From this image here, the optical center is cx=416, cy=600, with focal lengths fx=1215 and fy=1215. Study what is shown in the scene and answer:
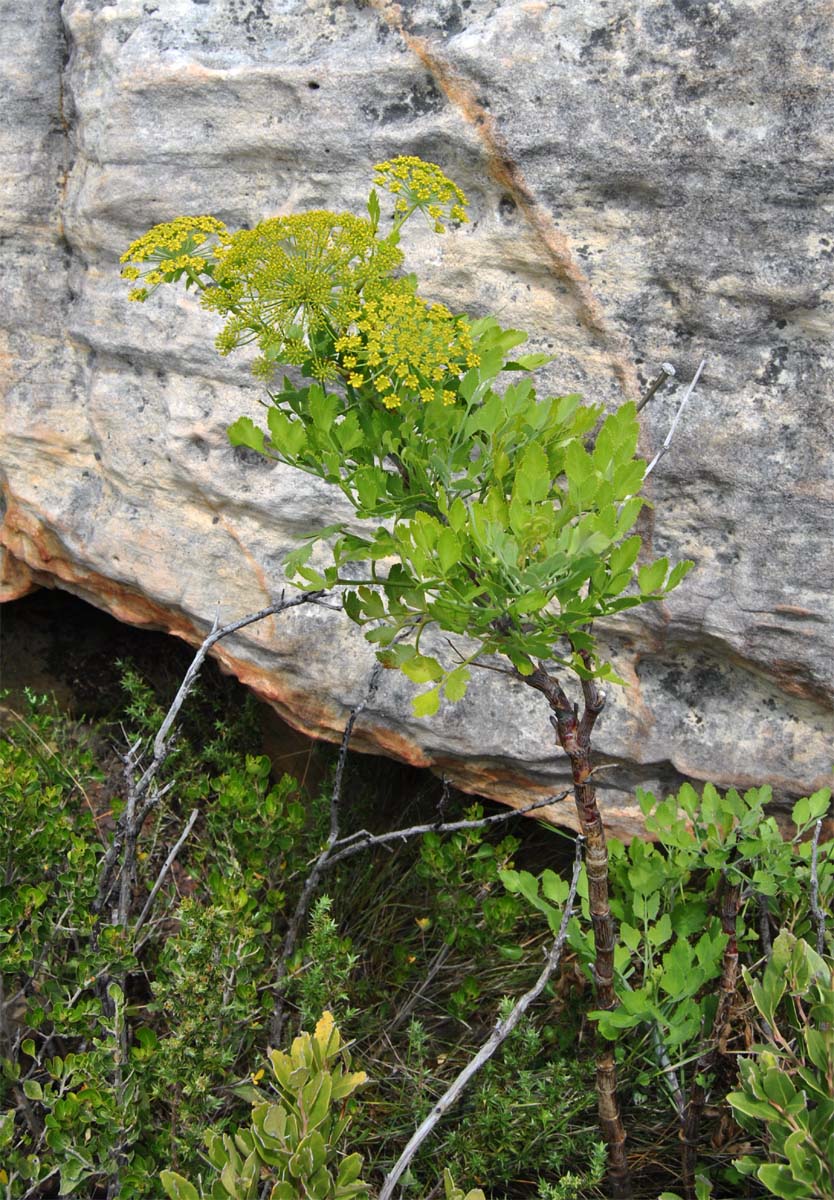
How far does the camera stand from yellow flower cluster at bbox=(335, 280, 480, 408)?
171 centimetres

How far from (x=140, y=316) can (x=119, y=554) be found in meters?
0.59

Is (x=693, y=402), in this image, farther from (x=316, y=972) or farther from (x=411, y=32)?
(x=316, y=972)

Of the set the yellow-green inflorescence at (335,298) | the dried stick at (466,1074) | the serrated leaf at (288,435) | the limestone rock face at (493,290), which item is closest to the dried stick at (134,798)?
the limestone rock face at (493,290)

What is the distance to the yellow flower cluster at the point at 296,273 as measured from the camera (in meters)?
1.74

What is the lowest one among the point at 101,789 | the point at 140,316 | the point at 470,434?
the point at 101,789

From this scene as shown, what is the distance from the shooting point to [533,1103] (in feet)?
7.69

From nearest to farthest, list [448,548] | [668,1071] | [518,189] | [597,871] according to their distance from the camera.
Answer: [448,548] < [597,871] < [668,1071] < [518,189]

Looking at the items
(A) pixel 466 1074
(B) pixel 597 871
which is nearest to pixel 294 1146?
(A) pixel 466 1074

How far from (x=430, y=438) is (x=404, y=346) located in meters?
0.19

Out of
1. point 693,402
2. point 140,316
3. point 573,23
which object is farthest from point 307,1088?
point 573,23

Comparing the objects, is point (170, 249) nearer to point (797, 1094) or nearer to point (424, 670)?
point (424, 670)

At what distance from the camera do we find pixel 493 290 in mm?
2633

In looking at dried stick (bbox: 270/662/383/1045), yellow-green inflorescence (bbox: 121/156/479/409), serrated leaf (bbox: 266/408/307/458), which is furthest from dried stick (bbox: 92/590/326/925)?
yellow-green inflorescence (bbox: 121/156/479/409)

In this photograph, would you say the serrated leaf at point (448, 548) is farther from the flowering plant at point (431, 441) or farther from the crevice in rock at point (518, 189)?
the crevice in rock at point (518, 189)
